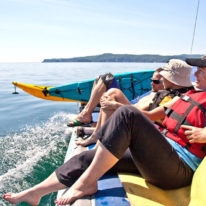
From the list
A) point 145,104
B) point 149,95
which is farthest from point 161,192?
point 149,95

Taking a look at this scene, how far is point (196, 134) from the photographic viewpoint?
1.48 metres

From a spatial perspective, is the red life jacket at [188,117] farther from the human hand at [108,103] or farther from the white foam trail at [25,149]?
the white foam trail at [25,149]

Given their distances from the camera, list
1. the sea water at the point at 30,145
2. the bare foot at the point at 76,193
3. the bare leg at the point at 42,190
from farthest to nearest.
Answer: the sea water at the point at 30,145 → the bare leg at the point at 42,190 → the bare foot at the point at 76,193

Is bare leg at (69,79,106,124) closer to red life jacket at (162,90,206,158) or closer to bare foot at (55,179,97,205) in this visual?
red life jacket at (162,90,206,158)

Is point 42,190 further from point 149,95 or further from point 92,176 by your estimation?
point 149,95

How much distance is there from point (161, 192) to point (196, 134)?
0.50 meters

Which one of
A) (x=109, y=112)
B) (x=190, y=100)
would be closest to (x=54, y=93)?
(x=109, y=112)

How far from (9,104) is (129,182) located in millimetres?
8137

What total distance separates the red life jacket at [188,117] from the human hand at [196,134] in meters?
0.07

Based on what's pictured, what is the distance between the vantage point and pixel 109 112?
2416 mm

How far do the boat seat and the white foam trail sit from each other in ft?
5.45

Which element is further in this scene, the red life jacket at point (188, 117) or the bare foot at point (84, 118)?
the bare foot at point (84, 118)

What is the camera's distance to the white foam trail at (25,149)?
3005 millimetres

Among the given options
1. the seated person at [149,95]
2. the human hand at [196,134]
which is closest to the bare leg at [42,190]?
the human hand at [196,134]
